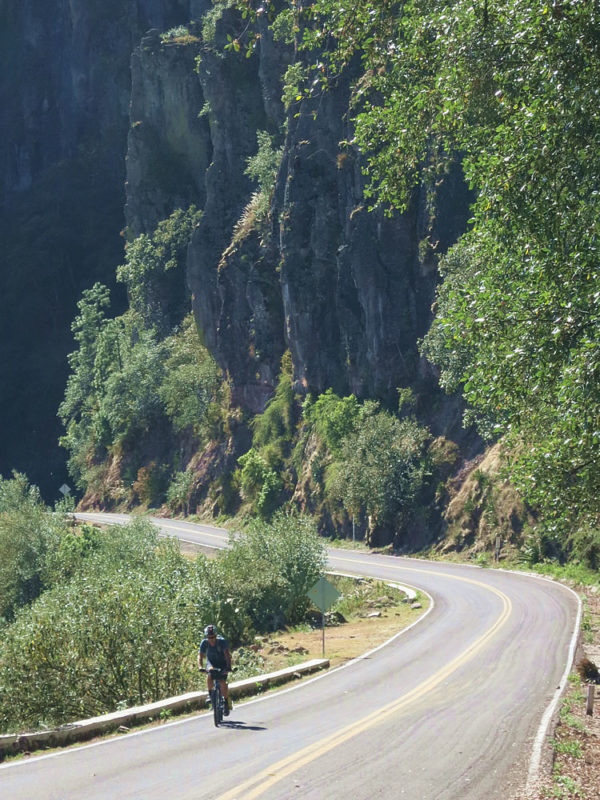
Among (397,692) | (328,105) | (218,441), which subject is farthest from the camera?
(218,441)

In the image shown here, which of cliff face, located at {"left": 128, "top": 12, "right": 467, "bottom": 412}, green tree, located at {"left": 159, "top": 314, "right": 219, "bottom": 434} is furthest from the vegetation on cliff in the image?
green tree, located at {"left": 159, "top": 314, "right": 219, "bottom": 434}

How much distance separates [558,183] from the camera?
11.6m

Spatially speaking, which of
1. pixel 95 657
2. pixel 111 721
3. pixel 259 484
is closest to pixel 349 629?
Result: pixel 95 657

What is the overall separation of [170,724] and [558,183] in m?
10.6

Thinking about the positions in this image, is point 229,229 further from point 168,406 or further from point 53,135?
point 53,135

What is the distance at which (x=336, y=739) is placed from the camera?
1321cm

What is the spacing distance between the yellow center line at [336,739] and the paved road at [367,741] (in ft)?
0.07

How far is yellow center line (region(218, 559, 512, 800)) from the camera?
407 inches

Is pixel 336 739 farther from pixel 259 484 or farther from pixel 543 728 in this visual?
pixel 259 484

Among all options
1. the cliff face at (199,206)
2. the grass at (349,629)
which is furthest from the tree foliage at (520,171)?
the cliff face at (199,206)

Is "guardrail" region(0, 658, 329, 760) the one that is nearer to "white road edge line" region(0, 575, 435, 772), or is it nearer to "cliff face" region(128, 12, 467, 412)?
"white road edge line" region(0, 575, 435, 772)

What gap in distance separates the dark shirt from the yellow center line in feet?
7.70

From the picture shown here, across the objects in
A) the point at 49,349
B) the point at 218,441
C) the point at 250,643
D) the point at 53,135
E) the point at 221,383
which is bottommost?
the point at 250,643

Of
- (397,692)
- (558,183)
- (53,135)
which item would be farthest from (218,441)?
(53,135)
